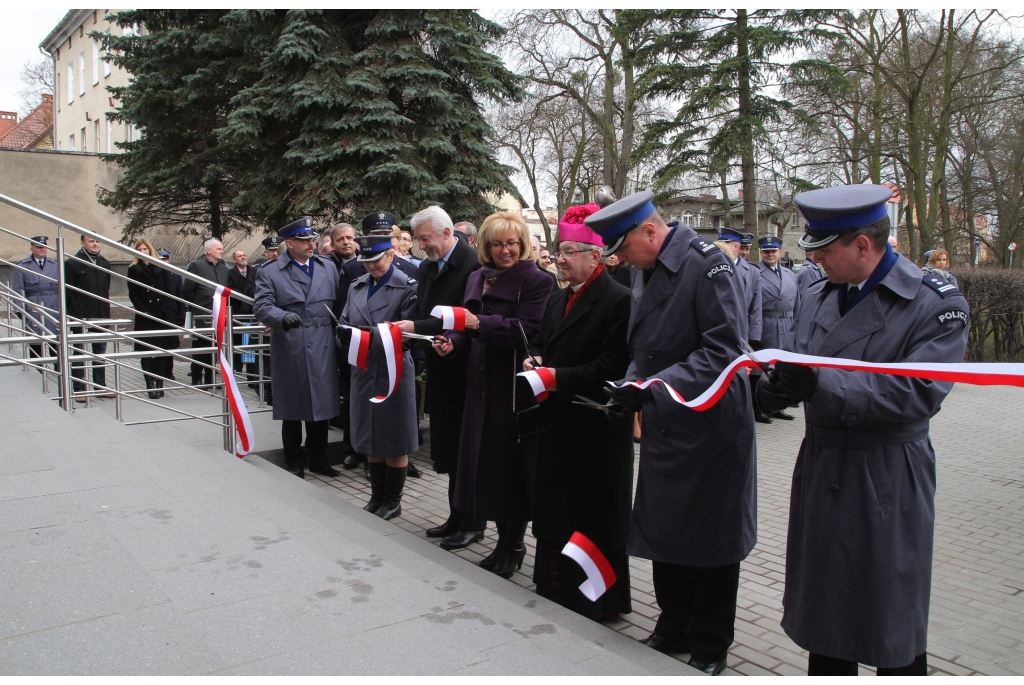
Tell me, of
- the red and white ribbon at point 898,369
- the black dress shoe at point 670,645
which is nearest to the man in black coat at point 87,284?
the black dress shoe at point 670,645

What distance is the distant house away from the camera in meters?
52.0

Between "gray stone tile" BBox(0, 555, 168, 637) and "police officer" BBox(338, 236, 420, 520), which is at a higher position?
"police officer" BBox(338, 236, 420, 520)

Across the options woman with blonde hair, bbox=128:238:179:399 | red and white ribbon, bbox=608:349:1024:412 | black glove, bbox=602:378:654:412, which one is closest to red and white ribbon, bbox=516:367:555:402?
black glove, bbox=602:378:654:412

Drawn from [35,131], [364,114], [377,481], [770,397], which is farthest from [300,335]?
[35,131]

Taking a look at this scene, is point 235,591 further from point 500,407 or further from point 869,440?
point 869,440

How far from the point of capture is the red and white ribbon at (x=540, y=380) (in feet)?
12.0

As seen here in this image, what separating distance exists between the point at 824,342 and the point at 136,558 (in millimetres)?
3040

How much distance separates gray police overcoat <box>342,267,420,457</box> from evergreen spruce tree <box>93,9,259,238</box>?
10.9 m

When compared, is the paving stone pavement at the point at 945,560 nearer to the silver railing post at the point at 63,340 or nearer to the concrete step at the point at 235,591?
the concrete step at the point at 235,591

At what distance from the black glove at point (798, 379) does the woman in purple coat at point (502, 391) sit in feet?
6.73

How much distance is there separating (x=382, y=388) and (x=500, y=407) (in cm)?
121

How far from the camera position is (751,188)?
17828mm

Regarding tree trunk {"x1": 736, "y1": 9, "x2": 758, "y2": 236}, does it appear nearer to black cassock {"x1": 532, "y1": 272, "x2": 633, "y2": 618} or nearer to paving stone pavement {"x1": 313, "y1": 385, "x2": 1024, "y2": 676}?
paving stone pavement {"x1": 313, "y1": 385, "x2": 1024, "y2": 676}

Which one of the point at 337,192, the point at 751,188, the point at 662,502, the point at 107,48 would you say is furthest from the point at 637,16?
the point at 662,502
